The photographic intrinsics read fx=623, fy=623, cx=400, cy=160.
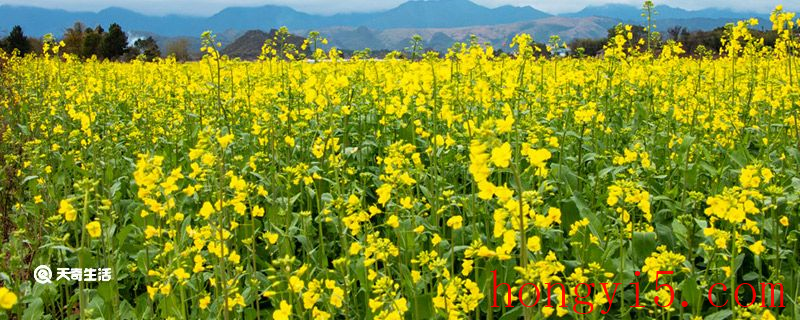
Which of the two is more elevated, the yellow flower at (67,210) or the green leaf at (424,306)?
the yellow flower at (67,210)

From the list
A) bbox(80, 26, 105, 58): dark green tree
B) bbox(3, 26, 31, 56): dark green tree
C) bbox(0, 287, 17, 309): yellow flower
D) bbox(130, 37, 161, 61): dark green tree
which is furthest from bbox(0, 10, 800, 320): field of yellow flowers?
bbox(3, 26, 31, 56): dark green tree

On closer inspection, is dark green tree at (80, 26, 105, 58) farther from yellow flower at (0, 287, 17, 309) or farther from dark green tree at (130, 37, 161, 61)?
yellow flower at (0, 287, 17, 309)

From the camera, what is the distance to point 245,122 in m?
6.47

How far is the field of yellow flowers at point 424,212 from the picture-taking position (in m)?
2.43

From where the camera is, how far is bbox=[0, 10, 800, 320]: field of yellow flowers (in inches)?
95.8

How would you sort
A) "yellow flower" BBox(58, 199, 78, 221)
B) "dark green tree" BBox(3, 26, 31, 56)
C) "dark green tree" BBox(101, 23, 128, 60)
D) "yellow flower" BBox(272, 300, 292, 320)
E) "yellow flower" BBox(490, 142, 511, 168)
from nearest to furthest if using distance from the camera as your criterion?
1. "yellow flower" BBox(490, 142, 511, 168)
2. "yellow flower" BBox(272, 300, 292, 320)
3. "yellow flower" BBox(58, 199, 78, 221)
4. "dark green tree" BBox(3, 26, 31, 56)
5. "dark green tree" BBox(101, 23, 128, 60)

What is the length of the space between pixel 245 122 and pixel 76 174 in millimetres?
1666

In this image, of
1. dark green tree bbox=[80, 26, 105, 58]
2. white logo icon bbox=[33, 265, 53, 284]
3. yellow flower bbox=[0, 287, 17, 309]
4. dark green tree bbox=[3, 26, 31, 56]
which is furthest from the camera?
dark green tree bbox=[80, 26, 105, 58]

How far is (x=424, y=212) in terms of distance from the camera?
3.74 meters

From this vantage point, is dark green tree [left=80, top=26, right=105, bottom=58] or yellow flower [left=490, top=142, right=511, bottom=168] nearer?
yellow flower [left=490, top=142, right=511, bottom=168]

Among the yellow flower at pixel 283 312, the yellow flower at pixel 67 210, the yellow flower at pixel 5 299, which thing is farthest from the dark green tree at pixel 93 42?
the yellow flower at pixel 5 299

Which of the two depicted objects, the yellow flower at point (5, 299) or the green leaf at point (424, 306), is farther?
the green leaf at point (424, 306)

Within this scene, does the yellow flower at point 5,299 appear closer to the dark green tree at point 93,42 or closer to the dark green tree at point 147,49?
the dark green tree at point 147,49

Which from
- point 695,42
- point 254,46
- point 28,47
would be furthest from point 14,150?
point 254,46
